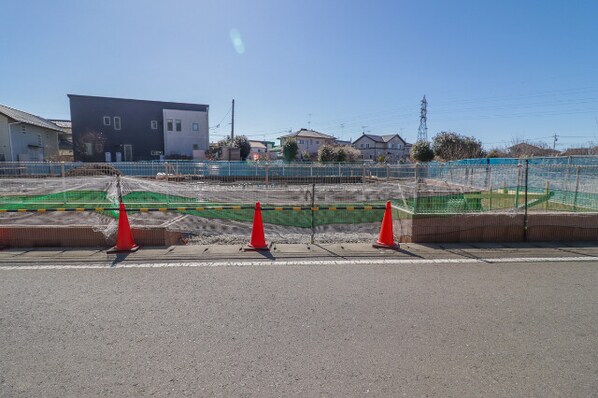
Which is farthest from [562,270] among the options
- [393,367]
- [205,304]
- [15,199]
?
[15,199]

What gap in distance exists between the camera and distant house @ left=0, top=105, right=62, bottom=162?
30.3 metres

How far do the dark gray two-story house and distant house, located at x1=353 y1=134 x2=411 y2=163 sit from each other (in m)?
42.1

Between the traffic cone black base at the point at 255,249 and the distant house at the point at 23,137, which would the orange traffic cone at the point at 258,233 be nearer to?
the traffic cone black base at the point at 255,249

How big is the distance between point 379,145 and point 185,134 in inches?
1851

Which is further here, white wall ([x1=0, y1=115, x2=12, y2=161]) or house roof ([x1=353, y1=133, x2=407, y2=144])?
house roof ([x1=353, y1=133, x2=407, y2=144])

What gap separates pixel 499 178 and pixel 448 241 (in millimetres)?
3680

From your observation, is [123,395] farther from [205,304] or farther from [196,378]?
[205,304]

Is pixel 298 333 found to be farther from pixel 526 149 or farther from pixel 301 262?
pixel 526 149

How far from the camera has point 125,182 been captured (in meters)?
9.09

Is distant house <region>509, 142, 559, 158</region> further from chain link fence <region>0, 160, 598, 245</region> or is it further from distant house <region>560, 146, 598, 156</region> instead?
chain link fence <region>0, 160, 598, 245</region>

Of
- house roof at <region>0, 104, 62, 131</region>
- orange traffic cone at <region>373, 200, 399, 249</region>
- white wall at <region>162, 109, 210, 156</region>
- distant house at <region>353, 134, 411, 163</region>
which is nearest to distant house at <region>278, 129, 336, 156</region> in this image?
distant house at <region>353, 134, 411, 163</region>

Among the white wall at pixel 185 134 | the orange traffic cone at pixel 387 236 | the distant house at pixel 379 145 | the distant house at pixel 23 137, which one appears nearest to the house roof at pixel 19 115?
the distant house at pixel 23 137

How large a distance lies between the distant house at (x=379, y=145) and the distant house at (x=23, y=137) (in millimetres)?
55556

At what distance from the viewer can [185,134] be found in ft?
130
